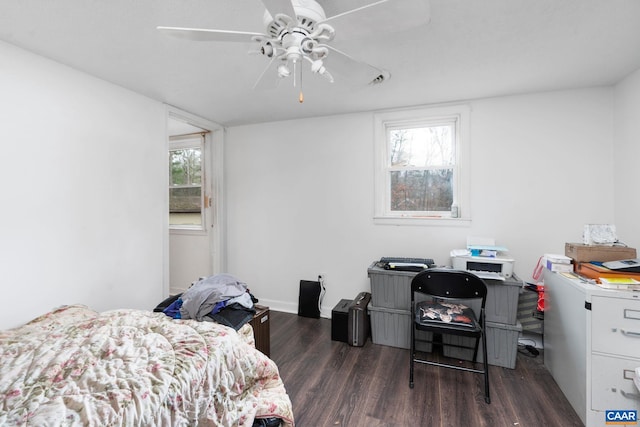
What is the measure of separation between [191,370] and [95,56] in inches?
88.3

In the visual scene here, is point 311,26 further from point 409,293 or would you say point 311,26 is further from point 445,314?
point 409,293

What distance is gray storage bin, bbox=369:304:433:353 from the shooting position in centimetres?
253

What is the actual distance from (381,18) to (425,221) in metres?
2.20

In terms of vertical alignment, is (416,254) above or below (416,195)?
below

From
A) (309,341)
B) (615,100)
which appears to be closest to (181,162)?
(309,341)

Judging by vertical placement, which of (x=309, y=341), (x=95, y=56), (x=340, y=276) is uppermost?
(x=95, y=56)

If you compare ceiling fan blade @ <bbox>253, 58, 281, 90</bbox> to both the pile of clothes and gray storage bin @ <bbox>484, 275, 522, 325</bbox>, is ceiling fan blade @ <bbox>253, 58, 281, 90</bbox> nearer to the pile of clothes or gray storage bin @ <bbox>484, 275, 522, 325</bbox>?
the pile of clothes

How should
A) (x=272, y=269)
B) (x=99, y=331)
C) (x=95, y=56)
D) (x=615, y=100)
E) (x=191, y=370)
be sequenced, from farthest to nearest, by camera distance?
(x=272, y=269)
(x=615, y=100)
(x=95, y=56)
(x=99, y=331)
(x=191, y=370)

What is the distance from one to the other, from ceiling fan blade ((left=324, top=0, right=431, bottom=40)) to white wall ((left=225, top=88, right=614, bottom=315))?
1.99 m

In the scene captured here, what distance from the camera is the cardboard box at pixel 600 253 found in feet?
6.10

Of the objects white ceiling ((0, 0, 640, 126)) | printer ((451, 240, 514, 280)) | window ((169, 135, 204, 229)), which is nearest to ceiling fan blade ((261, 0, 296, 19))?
white ceiling ((0, 0, 640, 126))

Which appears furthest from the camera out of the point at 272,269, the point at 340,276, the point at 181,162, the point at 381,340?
the point at 181,162

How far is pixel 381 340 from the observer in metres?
2.64

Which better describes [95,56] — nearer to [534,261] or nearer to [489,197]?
[489,197]
